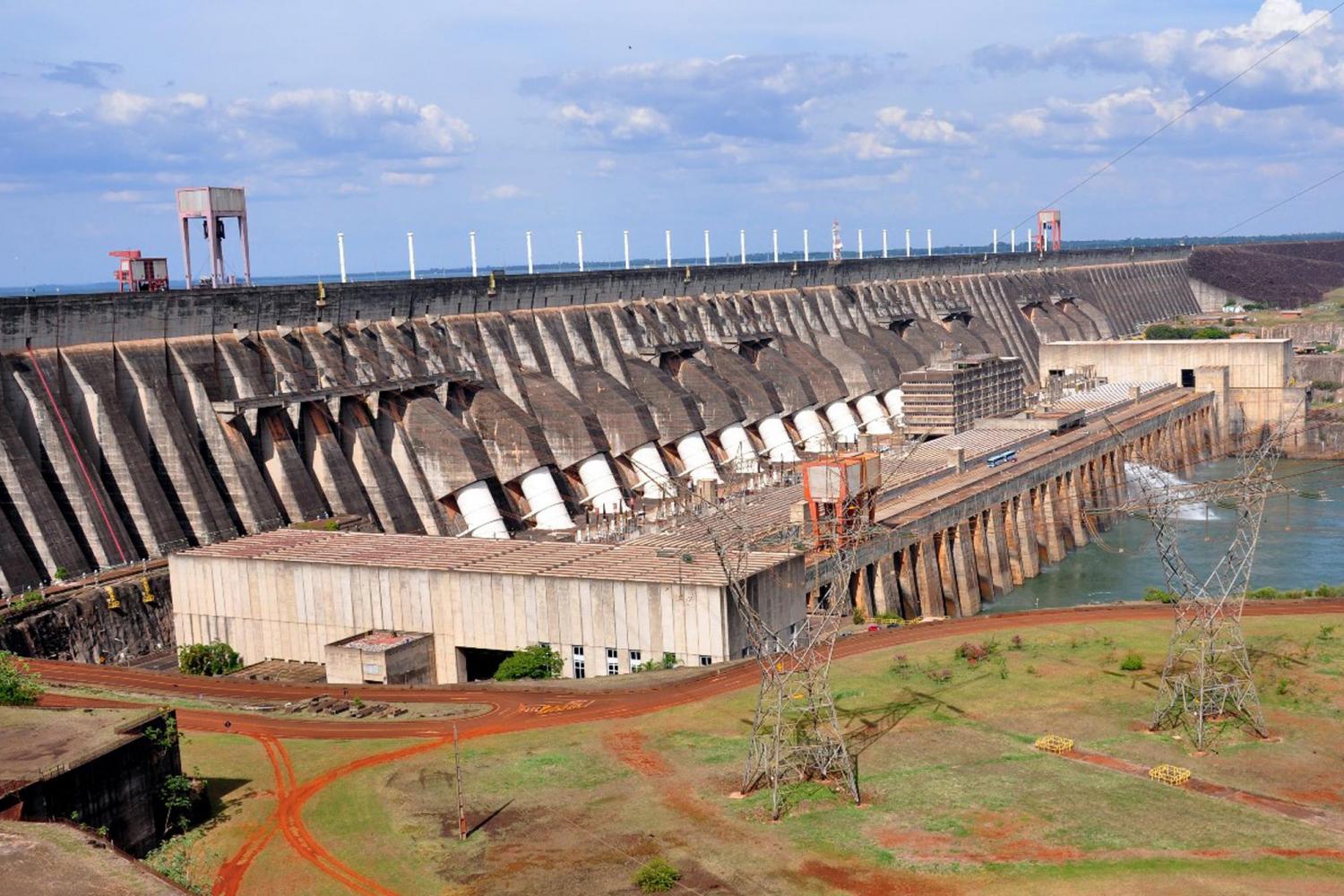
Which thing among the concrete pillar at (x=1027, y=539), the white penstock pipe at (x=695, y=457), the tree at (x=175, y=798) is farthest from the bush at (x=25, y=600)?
the concrete pillar at (x=1027, y=539)

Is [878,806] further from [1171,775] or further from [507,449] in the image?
[507,449]

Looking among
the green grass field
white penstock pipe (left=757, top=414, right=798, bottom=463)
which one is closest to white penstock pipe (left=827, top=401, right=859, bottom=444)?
white penstock pipe (left=757, top=414, right=798, bottom=463)

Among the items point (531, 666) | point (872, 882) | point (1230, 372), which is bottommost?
point (872, 882)

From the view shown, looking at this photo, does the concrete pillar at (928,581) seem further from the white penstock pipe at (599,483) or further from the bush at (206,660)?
the bush at (206,660)

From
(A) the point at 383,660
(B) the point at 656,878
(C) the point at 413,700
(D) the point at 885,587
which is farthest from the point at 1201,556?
(B) the point at 656,878

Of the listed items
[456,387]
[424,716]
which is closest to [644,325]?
[456,387]
